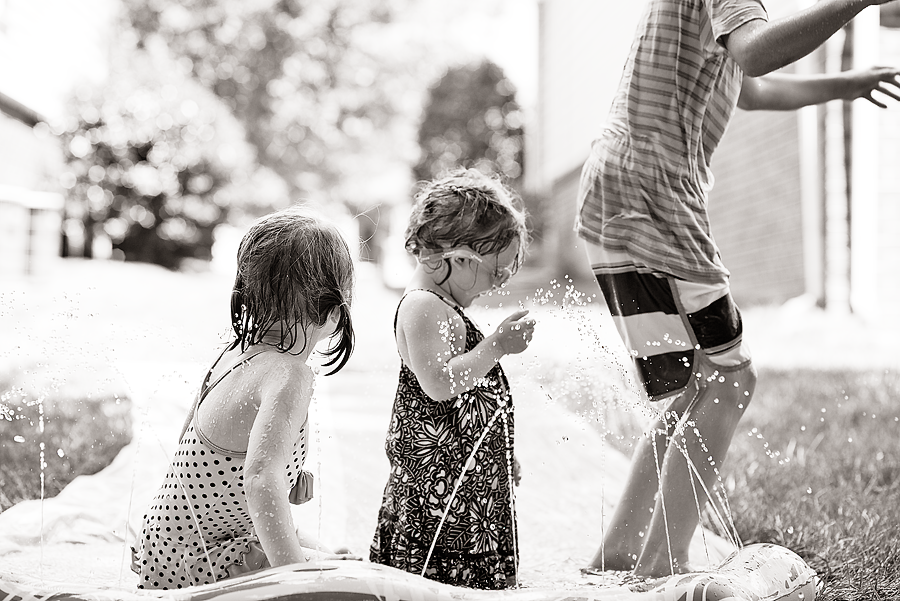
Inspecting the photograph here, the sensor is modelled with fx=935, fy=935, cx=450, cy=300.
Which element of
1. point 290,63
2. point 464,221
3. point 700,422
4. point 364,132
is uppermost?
point 290,63

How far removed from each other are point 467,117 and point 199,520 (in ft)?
60.8

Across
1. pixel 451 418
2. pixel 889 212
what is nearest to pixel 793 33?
pixel 451 418

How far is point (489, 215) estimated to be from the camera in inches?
79.2

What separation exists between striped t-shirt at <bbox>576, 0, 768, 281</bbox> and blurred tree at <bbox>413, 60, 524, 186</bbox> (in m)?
17.4

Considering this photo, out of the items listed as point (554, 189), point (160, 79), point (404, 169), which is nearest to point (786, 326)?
point (160, 79)

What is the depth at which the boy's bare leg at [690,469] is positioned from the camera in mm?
2029

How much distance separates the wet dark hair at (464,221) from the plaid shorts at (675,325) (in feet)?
0.89

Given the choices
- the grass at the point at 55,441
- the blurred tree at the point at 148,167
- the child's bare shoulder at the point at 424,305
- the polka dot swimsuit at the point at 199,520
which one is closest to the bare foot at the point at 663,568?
the child's bare shoulder at the point at 424,305

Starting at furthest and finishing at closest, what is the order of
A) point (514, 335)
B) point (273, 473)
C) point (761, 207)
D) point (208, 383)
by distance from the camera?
point (761, 207) → point (514, 335) → point (208, 383) → point (273, 473)

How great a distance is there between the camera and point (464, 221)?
199cm

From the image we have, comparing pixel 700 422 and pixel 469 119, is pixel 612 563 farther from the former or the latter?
pixel 469 119

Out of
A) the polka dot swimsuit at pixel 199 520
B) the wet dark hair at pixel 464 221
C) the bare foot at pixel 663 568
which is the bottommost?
the bare foot at pixel 663 568

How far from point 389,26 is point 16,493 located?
18282 mm

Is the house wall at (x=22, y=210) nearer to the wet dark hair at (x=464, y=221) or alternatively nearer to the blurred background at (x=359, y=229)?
the blurred background at (x=359, y=229)
